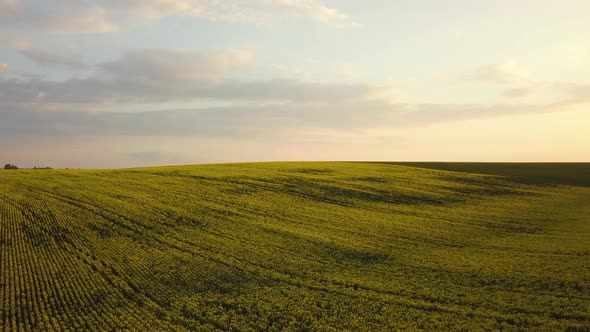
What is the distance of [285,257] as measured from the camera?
2867 cm

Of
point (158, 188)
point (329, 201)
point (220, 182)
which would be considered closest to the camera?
point (329, 201)

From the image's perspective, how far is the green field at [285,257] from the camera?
19.8 meters

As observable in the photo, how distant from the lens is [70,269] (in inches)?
1039

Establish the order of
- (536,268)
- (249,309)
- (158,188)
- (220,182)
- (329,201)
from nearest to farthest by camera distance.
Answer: (249,309) < (536,268) < (329,201) < (158,188) < (220,182)

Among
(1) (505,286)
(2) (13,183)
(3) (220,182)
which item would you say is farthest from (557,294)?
(2) (13,183)

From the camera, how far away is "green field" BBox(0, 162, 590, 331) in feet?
65.1

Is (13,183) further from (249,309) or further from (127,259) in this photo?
(249,309)

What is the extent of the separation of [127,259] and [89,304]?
7079mm

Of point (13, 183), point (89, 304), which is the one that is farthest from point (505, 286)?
point (13, 183)

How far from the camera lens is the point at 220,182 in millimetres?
55781

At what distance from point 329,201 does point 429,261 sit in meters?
20.7

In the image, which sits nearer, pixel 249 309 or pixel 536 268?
pixel 249 309

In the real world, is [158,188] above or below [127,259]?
above

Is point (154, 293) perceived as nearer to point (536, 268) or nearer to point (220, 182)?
Result: point (536, 268)
